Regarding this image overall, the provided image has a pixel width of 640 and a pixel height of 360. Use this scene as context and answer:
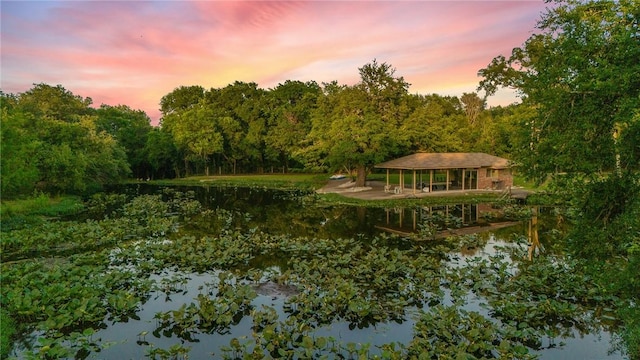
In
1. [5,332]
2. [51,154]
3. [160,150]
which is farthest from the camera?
[160,150]

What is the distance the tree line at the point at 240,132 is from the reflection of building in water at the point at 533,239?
20.2 feet

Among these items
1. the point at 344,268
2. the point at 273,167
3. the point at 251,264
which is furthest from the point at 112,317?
the point at 273,167

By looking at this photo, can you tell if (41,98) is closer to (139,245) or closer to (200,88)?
(200,88)

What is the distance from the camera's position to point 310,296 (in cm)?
1176

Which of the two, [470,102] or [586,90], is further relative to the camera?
[470,102]

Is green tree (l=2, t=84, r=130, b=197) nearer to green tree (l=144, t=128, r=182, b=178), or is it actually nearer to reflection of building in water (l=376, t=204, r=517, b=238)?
green tree (l=144, t=128, r=182, b=178)

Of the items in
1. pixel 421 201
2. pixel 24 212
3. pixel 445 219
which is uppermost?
pixel 24 212

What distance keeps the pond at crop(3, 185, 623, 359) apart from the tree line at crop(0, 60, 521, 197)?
851cm

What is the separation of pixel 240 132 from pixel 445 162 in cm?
3926

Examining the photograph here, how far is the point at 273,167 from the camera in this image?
237 ft

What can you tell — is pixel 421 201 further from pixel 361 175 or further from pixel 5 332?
pixel 5 332

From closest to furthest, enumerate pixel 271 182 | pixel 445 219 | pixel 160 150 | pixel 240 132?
pixel 445 219 → pixel 271 182 → pixel 160 150 → pixel 240 132

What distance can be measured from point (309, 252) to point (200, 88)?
67175mm

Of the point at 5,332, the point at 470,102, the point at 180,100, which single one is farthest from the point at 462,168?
the point at 180,100
